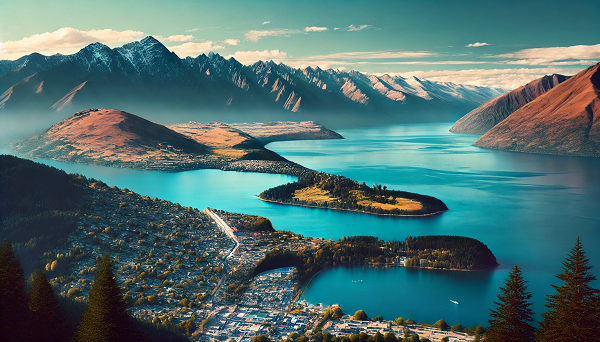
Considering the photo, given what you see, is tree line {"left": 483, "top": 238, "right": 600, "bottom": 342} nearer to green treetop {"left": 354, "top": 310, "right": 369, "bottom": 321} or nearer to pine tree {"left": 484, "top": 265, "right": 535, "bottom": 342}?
pine tree {"left": 484, "top": 265, "right": 535, "bottom": 342}

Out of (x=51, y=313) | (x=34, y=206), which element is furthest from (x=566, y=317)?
(x=34, y=206)

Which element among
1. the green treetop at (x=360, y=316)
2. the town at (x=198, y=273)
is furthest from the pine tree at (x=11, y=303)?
the green treetop at (x=360, y=316)

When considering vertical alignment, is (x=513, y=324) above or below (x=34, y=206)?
above

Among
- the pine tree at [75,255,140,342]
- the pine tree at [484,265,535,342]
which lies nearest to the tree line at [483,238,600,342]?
the pine tree at [484,265,535,342]

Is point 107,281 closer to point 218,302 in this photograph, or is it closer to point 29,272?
point 218,302

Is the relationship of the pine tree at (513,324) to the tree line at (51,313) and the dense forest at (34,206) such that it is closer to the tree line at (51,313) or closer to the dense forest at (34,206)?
the tree line at (51,313)

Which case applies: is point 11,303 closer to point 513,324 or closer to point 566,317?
point 513,324

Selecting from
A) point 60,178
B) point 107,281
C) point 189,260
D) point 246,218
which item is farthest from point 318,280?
point 60,178

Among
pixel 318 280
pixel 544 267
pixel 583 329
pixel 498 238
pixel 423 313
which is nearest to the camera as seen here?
pixel 583 329
